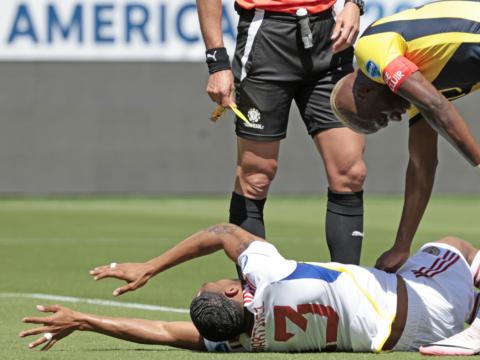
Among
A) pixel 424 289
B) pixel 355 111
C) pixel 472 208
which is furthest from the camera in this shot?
pixel 472 208

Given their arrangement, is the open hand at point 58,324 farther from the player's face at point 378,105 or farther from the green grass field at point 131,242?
the player's face at point 378,105

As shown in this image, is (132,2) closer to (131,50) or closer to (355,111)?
(131,50)

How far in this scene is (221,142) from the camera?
19.6 m

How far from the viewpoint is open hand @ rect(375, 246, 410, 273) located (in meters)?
6.79

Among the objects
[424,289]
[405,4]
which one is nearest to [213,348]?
[424,289]

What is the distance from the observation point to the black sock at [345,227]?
755 cm

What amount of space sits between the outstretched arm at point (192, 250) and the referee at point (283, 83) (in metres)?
1.35

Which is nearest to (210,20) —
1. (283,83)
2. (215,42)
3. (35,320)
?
(215,42)

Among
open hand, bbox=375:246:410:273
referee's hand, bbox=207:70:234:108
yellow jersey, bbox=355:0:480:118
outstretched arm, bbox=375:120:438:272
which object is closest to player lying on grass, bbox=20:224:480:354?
open hand, bbox=375:246:410:273

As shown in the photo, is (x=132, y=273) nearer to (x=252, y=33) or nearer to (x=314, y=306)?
(x=314, y=306)

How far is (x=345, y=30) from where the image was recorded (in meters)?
7.64

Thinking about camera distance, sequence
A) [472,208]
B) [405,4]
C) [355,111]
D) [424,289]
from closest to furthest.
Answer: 1. [424,289]
2. [355,111]
3. [472,208]
4. [405,4]

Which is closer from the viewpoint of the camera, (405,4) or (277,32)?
(277,32)

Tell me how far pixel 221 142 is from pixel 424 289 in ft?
44.6
